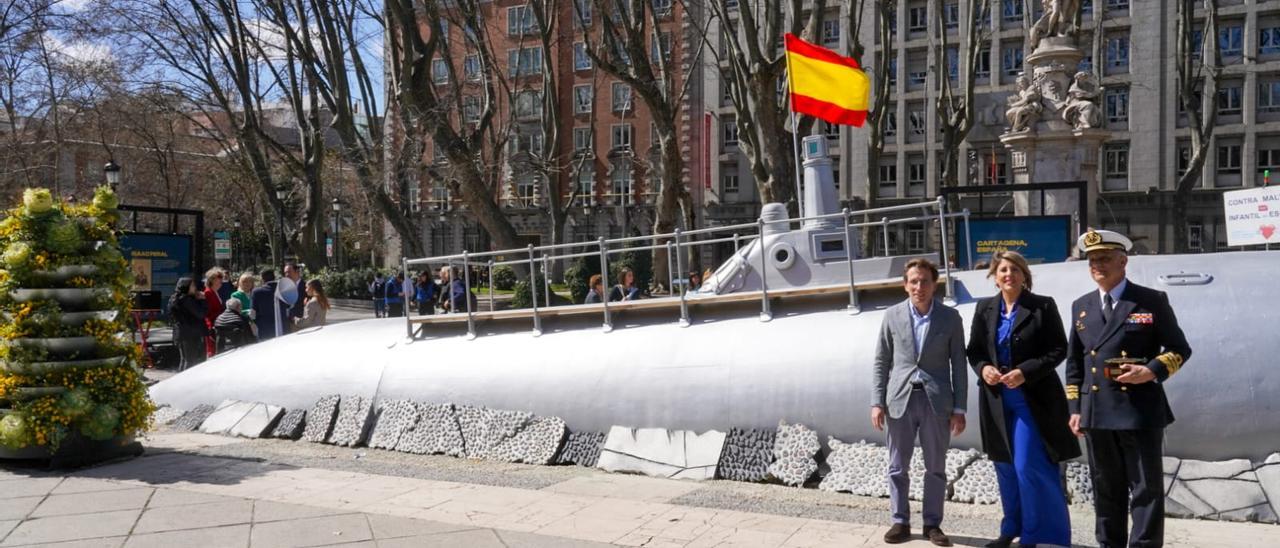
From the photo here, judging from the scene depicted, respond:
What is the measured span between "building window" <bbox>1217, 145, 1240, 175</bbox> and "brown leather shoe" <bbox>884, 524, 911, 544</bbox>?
1961 inches

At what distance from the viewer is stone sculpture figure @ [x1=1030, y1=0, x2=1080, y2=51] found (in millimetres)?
20094

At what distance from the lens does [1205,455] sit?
8094 millimetres

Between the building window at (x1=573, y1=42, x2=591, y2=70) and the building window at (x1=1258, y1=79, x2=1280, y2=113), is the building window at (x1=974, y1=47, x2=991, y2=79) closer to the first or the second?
the building window at (x1=1258, y1=79, x2=1280, y2=113)

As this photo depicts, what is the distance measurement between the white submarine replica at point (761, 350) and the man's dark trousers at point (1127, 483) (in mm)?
2137

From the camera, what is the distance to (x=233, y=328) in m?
16.6

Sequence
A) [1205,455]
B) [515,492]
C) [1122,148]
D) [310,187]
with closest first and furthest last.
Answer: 1. [1205,455]
2. [515,492]
3. [310,187]
4. [1122,148]

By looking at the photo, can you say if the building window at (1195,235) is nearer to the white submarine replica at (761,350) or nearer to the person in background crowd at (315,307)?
the white submarine replica at (761,350)

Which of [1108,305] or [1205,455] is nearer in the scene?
[1108,305]

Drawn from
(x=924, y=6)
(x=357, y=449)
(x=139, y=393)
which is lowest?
(x=357, y=449)

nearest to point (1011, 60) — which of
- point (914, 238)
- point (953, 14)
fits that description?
point (953, 14)

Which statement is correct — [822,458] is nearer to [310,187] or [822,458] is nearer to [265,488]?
[265,488]

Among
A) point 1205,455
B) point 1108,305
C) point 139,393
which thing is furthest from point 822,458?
point 139,393

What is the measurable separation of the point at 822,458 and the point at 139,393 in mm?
7082

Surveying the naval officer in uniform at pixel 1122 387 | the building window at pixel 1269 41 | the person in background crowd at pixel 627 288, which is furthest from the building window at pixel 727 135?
the naval officer in uniform at pixel 1122 387
